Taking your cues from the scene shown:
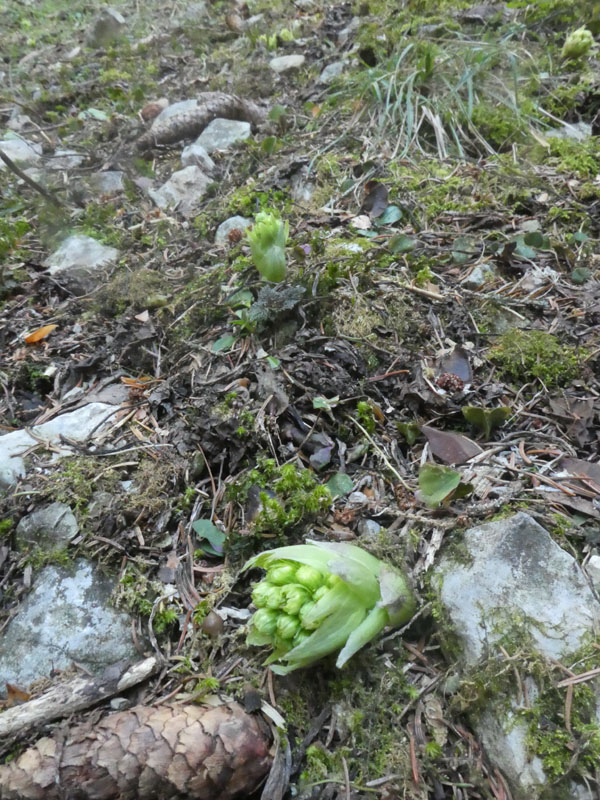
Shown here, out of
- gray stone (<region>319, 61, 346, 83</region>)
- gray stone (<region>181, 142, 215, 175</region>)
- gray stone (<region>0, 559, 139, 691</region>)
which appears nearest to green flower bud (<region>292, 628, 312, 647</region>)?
gray stone (<region>0, 559, 139, 691</region>)

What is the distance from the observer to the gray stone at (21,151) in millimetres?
5152

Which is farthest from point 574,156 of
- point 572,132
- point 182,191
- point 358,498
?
point 358,498

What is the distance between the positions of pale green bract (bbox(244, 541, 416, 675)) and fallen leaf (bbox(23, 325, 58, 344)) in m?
2.44

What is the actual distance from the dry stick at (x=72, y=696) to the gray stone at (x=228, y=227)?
278 centimetres

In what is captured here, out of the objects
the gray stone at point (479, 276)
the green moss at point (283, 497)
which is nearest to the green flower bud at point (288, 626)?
the green moss at point (283, 497)

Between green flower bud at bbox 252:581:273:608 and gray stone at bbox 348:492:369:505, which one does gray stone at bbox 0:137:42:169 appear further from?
green flower bud at bbox 252:581:273:608

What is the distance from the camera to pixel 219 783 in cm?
166

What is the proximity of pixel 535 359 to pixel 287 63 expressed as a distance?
4.74 m

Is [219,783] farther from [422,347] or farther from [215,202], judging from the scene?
[215,202]

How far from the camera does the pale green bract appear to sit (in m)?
1.72

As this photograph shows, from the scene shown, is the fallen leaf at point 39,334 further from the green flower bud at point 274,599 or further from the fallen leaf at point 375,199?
the green flower bud at point 274,599

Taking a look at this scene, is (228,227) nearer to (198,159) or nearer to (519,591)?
(198,159)

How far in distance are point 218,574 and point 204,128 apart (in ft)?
14.7

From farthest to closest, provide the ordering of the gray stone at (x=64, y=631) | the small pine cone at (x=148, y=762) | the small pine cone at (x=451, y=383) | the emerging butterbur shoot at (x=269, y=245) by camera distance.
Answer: the emerging butterbur shoot at (x=269, y=245)
the small pine cone at (x=451, y=383)
the gray stone at (x=64, y=631)
the small pine cone at (x=148, y=762)
